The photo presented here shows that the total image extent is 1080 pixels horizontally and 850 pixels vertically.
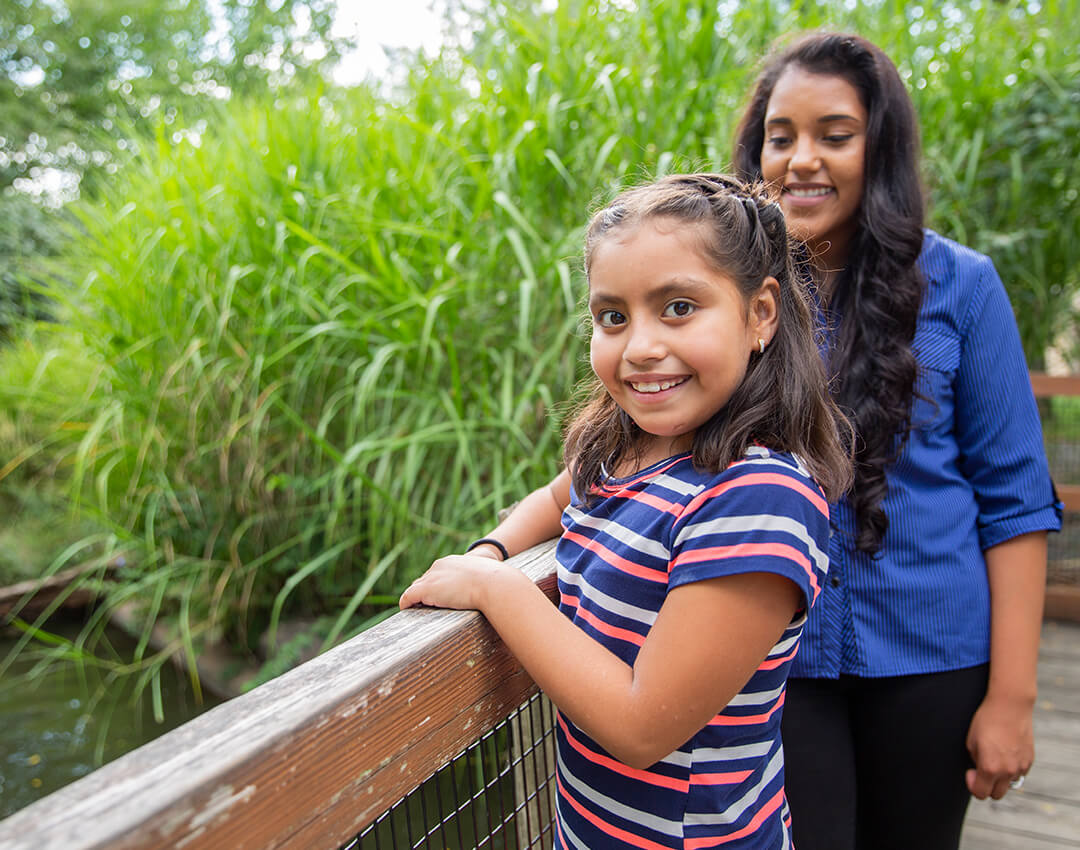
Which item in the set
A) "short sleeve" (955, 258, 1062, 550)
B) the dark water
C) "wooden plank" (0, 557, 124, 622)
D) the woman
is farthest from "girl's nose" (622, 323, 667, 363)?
"wooden plank" (0, 557, 124, 622)

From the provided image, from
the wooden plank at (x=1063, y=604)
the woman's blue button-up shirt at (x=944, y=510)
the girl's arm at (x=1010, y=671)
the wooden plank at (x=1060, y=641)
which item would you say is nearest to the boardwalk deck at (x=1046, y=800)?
the wooden plank at (x=1060, y=641)

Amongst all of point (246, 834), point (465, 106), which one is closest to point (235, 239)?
point (465, 106)

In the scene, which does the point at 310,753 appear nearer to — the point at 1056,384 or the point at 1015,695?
the point at 1015,695

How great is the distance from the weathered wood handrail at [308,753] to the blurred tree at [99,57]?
13041 millimetres

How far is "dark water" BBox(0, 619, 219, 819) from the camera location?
290 cm

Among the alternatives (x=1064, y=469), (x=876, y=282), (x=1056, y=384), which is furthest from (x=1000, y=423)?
→ (x=1064, y=469)

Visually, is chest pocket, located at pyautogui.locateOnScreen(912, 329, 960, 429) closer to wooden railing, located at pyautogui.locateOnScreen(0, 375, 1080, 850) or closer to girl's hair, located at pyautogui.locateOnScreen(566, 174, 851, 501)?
girl's hair, located at pyautogui.locateOnScreen(566, 174, 851, 501)

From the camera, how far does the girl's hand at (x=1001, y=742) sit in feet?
3.61

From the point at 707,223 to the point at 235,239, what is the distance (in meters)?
2.47

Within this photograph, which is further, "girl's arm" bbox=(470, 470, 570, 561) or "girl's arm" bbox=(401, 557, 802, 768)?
"girl's arm" bbox=(470, 470, 570, 561)

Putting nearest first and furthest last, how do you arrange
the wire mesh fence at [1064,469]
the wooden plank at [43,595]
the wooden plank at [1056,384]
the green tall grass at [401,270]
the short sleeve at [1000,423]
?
the short sleeve at [1000,423] → the green tall grass at [401,270] → the wooden plank at [1056,384] → the wire mesh fence at [1064,469] → the wooden plank at [43,595]

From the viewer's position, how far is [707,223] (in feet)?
2.64

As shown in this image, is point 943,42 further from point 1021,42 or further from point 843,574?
point 843,574

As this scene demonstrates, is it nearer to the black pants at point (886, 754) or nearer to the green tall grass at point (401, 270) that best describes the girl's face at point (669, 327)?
the black pants at point (886, 754)
